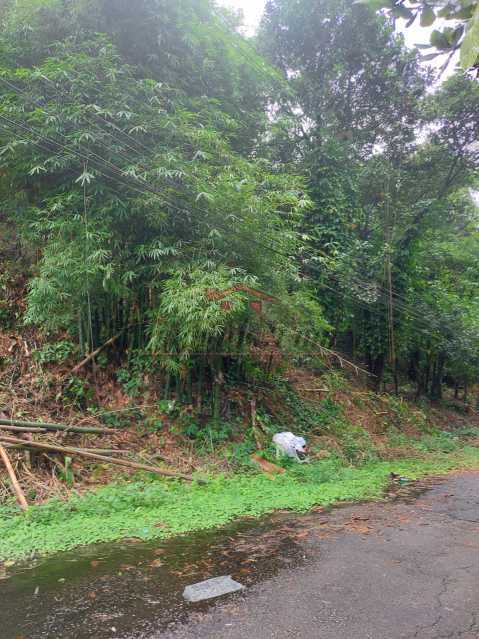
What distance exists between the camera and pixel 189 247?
6617 millimetres

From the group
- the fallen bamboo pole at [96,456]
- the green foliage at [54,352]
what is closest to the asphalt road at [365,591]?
the fallen bamboo pole at [96,456]

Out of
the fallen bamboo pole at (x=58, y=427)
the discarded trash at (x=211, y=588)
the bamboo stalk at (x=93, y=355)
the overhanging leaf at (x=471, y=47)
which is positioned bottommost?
the discarded trash at (x=211, y=588)

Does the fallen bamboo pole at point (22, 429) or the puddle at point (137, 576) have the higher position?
the fallen bamboo pole at point (22, 429)

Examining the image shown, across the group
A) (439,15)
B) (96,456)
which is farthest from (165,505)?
(439,15)

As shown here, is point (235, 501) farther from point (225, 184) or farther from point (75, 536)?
point (225, 184)

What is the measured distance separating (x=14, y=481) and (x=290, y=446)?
13.0 ft

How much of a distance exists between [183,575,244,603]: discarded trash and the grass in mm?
1103

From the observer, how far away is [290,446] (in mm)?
7121

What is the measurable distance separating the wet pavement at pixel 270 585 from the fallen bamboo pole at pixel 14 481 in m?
1.03

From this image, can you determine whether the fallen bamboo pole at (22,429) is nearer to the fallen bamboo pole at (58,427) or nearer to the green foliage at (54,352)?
the fallen bamboo pole at (58,427)

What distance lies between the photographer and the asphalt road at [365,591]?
259cm

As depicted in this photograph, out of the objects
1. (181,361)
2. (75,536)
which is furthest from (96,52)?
(75,536)

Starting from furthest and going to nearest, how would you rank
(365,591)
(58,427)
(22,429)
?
(58,427) < (22,429) < (365,591)

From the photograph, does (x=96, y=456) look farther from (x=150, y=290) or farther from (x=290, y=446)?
(x=290, y=446)
